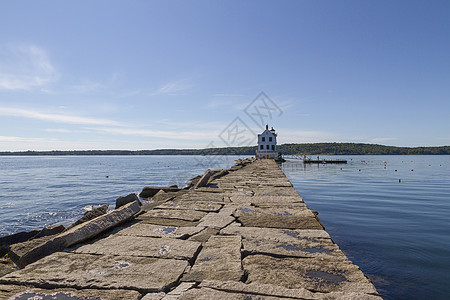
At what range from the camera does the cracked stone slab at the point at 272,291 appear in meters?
1.86

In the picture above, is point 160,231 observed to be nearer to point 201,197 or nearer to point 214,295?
point 214,295

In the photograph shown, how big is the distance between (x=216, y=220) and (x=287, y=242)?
3.88 feet

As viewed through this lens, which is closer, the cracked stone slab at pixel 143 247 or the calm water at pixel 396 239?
the cracked stone slab at pixel 143 247

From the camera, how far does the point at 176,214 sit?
420 centimetres

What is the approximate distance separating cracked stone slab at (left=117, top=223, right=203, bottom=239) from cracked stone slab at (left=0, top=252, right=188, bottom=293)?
69 cm

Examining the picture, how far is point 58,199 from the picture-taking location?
1302cm

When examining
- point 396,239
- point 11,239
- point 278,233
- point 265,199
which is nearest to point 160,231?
point 278,233

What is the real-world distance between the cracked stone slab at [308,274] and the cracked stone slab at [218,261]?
0.36ft

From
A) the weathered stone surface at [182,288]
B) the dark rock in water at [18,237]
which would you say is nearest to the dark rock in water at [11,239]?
the dark rock in water at [18,237]

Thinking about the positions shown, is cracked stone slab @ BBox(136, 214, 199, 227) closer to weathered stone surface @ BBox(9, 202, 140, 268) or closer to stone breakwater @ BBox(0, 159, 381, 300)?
stone breakwater @ BBox(0, 159, 381, 300)

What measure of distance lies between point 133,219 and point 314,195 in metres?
9.56

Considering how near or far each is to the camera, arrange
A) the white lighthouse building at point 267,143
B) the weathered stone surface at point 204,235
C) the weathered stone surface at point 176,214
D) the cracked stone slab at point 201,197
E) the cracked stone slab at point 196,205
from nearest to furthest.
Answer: the weathered stone surface at point 204,235 < the weathered stone surface at point 176,214 < the cracked stone slab at point 196,205 < the cracked stone slab at point 201,197 < the white lighthouse building at point 267,143

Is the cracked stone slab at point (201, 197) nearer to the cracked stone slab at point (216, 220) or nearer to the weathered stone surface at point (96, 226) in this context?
the cracked stone slab at point (216, 220)

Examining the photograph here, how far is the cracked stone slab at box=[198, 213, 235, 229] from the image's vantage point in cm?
356
